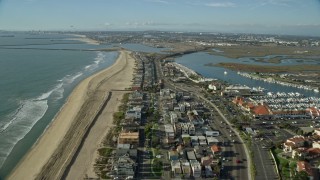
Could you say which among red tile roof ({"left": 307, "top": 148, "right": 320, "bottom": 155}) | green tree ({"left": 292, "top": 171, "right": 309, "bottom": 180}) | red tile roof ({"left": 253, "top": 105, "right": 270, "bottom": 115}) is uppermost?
red tile roof ({"left": 253, "top": 105, "right": 270, "bottom": 115})

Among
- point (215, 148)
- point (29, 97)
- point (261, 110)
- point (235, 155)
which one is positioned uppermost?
point (261, 110)

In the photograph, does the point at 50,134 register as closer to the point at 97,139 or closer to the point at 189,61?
the point at 97,139

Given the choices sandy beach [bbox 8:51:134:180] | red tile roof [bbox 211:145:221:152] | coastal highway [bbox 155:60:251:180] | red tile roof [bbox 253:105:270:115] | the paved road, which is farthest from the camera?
red tile roof [bbox 253:105:270:115]

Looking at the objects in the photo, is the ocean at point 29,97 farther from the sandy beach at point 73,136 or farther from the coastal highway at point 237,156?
the coastal highway at point 237,156

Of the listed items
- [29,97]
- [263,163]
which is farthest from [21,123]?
[263,163]

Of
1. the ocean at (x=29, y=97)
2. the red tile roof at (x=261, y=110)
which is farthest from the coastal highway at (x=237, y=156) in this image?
the ocean at (x=29, y=97)

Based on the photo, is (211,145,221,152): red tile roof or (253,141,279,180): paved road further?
(211,145,221,152): red tile roof

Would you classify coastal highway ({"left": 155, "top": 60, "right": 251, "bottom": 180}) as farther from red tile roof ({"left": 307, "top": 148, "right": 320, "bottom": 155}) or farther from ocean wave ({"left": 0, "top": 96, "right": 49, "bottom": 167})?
ocean wave ({"left": 0, "top": 96, "right": 49, "bottom": 167})

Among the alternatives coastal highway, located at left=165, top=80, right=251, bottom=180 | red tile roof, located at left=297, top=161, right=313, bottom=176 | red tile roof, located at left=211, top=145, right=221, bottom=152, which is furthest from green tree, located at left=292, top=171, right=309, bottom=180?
red tile roof, located at left=211, top=145, right=221, bottom=152

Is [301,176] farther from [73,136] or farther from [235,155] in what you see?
[73,136]
